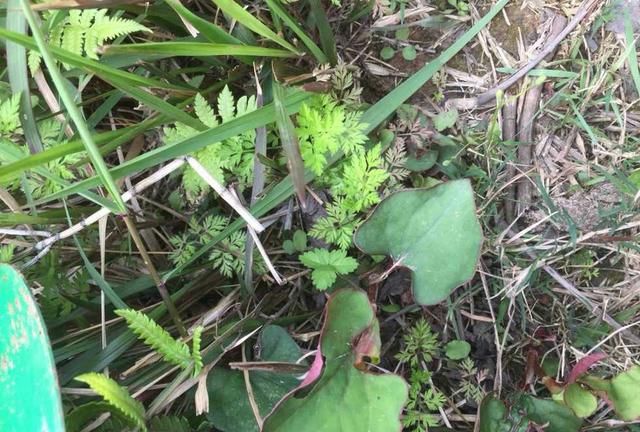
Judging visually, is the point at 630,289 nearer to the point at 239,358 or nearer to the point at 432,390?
the point at 432,390

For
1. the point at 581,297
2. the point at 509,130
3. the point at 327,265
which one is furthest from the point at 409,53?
the point at 581,297

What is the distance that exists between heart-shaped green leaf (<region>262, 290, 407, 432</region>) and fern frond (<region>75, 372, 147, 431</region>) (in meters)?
0.25

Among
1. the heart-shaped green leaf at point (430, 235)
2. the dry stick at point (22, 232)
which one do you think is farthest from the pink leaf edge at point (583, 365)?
the dry stick at point (22, 232)

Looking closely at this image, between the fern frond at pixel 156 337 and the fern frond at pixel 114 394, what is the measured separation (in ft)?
0.33

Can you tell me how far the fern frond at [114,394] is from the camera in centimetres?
106

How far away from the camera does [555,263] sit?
148 centimetres

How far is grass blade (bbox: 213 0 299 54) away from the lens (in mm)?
1164

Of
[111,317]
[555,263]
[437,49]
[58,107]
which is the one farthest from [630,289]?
[58,107]

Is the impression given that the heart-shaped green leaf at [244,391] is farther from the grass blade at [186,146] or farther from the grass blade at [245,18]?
the grass blade at [245,18]

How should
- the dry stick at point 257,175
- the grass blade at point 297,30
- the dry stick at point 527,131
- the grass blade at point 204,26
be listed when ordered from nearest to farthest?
the grass blade at point 204,26, the grass blade at point 297,30, the dry stick at point 257,175, the dry stick at point 527,131

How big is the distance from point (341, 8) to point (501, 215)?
2.15 feet

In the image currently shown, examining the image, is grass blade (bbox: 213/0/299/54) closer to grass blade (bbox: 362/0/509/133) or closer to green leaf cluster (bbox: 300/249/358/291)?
grass blade (bbox: 362/0/509/133)

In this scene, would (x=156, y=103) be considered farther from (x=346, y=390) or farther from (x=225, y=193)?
(x=346, y=390)

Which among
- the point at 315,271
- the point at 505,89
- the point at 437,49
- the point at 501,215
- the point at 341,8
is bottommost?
the point at 501,215
